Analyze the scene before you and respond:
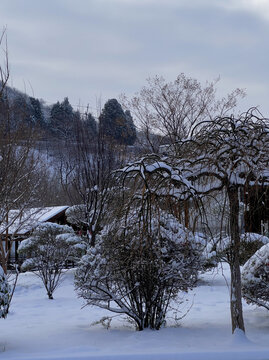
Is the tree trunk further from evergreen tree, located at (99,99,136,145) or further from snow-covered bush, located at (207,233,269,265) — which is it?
evergreen tree, located at (99,99,136,145)

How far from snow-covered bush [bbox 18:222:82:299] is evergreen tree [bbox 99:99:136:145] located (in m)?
4.81

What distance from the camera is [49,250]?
15.3 m

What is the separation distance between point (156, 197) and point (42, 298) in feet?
29.2

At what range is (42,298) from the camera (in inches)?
572

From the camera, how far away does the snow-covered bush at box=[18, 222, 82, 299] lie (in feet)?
48.7

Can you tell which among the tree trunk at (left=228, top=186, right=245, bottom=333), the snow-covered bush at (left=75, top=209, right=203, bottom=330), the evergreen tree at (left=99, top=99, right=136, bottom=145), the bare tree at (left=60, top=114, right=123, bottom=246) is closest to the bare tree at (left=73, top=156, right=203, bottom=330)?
the snow-covered bush at (left=75, top=209, right=203, bottom=330)

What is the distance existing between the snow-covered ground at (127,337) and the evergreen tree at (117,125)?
990 centimetres

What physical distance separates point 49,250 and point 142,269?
8.03 meters

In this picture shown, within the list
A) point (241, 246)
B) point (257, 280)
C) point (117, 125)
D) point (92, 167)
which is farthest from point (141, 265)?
point (117, 125)

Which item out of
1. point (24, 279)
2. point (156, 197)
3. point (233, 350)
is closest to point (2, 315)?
point (156, 197)

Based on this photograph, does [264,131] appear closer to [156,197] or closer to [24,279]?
[156,197]

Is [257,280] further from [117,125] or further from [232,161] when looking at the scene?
[117,125]

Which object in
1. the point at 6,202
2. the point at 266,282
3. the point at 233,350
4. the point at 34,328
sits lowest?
the point at 34,328

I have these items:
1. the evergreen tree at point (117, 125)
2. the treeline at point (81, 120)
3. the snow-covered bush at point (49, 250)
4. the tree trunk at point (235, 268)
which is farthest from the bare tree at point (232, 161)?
the evergreen tree at point (117, 125)
